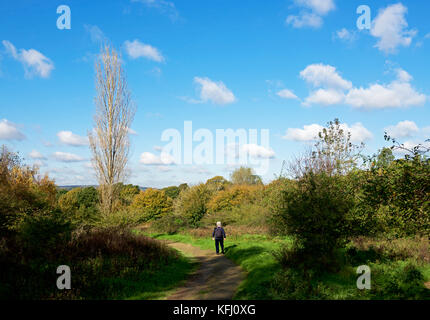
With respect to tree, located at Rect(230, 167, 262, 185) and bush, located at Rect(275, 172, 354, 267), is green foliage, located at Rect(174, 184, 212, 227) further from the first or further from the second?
tree, located at Rect(230, 167, 262, 185)

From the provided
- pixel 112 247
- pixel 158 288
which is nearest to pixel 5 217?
pixel 112 247

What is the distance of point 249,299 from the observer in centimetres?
725

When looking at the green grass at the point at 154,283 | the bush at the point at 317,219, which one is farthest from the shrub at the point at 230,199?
the bush at the point at 317,219

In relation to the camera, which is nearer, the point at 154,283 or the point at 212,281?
the point at 154,283

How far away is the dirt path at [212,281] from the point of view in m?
8.27

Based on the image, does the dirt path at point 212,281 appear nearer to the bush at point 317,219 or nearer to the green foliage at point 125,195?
the bush at point 317,219

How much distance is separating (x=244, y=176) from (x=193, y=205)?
3617 cm

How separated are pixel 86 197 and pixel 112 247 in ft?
148

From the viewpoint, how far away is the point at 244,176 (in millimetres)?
65062

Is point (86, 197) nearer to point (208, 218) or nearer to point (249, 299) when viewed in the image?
point (208, 218)

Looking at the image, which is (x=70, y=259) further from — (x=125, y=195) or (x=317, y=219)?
(x=125, y=195)

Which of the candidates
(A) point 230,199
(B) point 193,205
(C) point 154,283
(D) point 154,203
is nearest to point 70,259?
(C) point 154,283

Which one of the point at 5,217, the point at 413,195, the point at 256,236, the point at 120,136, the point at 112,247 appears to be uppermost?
the point at 120,136

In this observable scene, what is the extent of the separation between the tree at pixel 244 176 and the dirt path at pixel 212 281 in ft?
165
